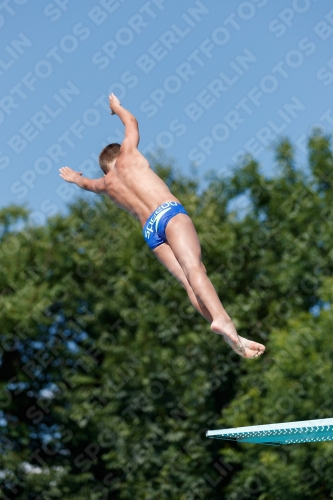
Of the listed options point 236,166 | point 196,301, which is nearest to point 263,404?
point 236,166

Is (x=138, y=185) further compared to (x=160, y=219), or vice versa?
(x=138, y=185)

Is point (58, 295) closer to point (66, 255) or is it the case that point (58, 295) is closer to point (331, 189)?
point (66, 255)

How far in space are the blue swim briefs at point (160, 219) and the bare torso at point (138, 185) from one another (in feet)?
0.20

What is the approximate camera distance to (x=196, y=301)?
5.12 m

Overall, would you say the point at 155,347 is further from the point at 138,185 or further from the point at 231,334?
the point at 231,334

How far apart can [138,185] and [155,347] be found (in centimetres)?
1507

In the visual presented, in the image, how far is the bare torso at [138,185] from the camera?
523 centimetres

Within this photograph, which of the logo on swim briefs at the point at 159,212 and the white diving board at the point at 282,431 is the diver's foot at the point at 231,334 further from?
the logo on swim briefs at the point at 159,212

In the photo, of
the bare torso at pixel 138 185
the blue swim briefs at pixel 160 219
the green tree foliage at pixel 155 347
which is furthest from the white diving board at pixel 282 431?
the green tree foliage at pixel 155 347

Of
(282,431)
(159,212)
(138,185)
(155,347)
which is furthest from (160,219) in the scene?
(155,347)

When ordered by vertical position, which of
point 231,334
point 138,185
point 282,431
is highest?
point 138,185

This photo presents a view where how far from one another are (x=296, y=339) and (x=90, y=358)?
703cm

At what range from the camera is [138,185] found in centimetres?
525

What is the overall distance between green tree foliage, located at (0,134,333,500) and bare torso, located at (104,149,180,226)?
12207 millimetres
